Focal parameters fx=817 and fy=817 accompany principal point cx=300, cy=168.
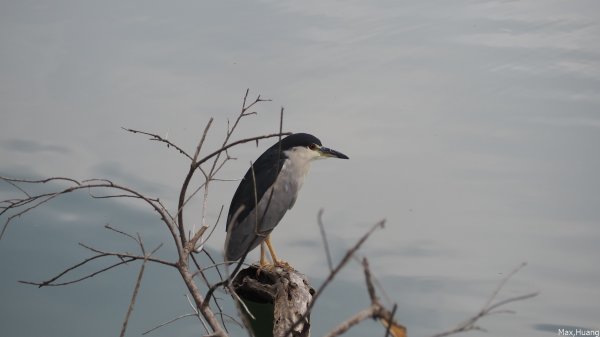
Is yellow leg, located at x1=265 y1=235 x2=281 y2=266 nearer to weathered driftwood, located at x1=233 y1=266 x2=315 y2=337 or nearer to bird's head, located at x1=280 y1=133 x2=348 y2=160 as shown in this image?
weathered driftwood, located at x1=233 y1=266 x2=315 y2=337

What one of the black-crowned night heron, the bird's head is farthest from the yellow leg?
the bird's head

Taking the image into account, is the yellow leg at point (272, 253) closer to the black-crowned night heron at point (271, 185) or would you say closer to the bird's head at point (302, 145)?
the black-crowned night heron at point (271, 185)

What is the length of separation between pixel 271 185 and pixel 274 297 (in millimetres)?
A: 1103

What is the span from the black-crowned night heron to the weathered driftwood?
1.60 feet

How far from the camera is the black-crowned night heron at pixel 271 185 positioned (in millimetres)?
4805

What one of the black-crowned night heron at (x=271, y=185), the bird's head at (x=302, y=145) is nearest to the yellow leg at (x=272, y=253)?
the black-crowned night heron at (x=271, y=185)

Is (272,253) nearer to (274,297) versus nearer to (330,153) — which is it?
(274,297)

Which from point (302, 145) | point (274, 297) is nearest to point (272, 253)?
point (274, 297)

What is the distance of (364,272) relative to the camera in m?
1.76

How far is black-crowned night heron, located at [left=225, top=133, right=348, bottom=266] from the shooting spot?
15.8ft

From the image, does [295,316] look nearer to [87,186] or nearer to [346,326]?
[87,186]

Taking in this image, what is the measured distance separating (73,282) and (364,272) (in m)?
1.79

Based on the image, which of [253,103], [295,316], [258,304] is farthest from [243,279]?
[253,103]

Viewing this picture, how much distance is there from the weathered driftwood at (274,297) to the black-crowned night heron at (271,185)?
0.49 metres
